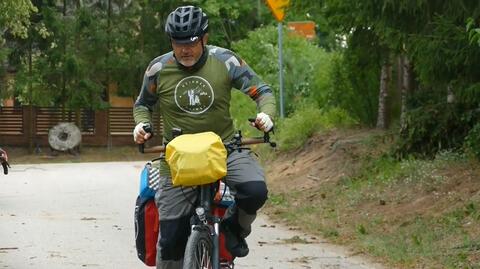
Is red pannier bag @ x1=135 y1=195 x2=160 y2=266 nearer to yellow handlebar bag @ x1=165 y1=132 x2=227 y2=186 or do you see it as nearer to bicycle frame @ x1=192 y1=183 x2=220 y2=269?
bicycle frame @ x1=192 y1=183 x2=220 y2=269

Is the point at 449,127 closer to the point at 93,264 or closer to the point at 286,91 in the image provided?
the point at 93,264

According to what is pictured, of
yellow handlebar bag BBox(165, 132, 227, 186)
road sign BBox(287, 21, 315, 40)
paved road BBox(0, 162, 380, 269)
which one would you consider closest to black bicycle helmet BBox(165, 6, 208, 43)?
yellow handlebar bag BBox(165, 132, 227, 186)

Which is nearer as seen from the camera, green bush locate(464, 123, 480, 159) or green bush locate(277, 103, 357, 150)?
green bush locate(464, 123, 480, 159)

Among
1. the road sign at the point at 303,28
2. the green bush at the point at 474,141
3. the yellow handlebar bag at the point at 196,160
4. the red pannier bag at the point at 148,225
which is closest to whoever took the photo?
the yellow handlebar bag at the point at 196,160

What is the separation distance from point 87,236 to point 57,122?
31.6 m

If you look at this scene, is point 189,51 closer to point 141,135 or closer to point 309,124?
point 141,135

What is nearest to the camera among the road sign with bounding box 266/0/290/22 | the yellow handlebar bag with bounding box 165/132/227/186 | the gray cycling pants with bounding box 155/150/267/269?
the yellow handlebar bag with bounding box 165/132/227/186

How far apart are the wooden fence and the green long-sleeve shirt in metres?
35.5

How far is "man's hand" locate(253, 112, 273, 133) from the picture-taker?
258 inches

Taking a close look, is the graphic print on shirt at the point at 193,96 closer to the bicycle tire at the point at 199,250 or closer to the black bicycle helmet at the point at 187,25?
the black bicycle helmet at the point at 187,25

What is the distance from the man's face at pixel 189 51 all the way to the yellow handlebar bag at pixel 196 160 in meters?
0.63

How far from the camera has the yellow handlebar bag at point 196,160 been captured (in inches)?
245

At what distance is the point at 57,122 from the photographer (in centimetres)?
4375

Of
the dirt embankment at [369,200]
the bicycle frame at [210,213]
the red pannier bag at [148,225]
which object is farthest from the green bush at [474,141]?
the bicycle frame at [210,213]
